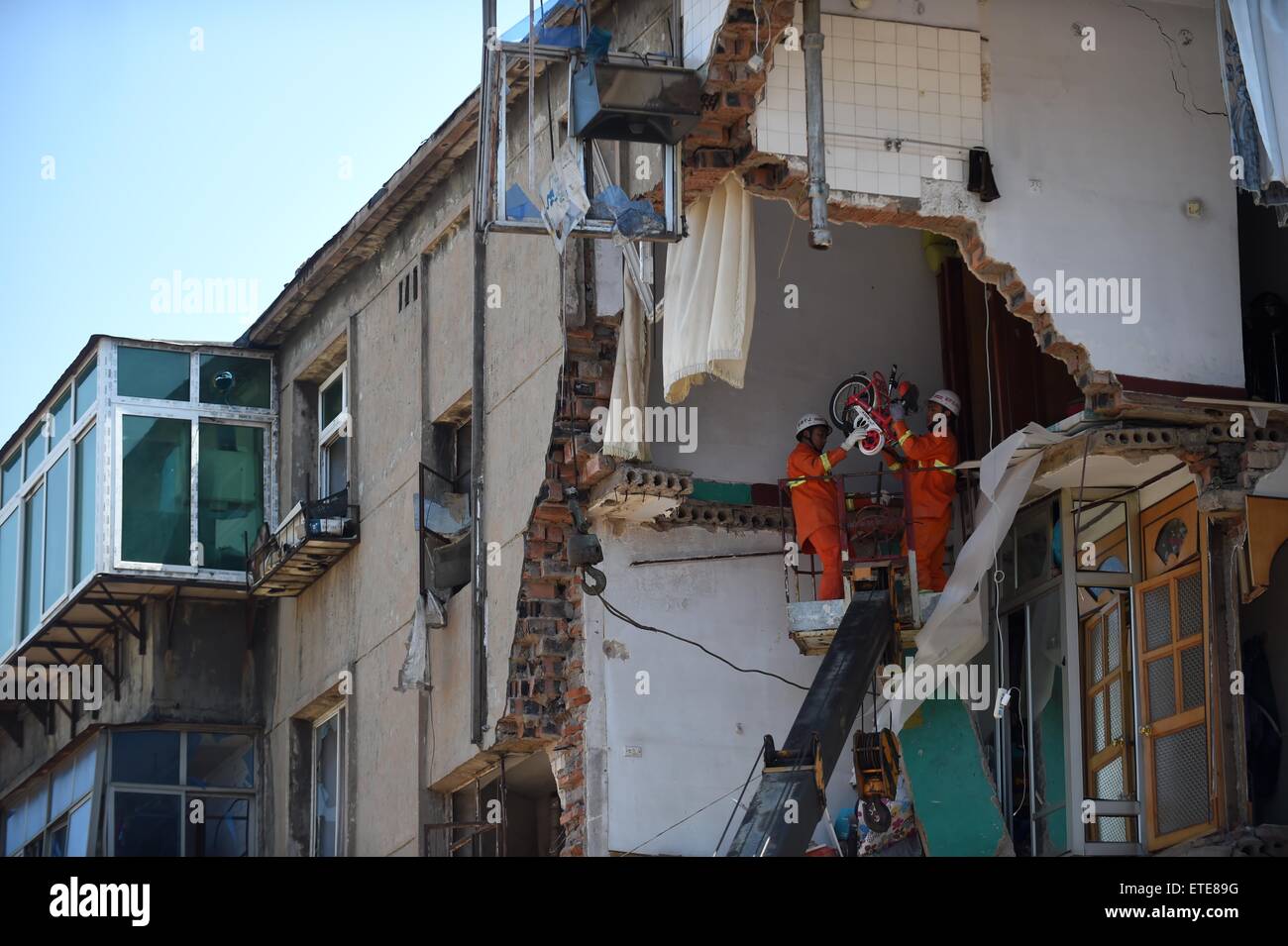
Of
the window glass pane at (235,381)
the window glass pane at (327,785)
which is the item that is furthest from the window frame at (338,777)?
the window glass pane at (235,381)

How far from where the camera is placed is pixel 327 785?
2189 cm

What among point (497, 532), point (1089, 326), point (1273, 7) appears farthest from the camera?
point (497, 532)

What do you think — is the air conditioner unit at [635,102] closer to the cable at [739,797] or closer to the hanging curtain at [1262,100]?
the hanging curtain at [1262,100]

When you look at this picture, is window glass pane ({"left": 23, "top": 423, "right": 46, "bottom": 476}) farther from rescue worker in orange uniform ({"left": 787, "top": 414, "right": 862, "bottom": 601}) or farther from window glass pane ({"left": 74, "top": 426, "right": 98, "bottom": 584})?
rescue worker in orange uniform ({"left": 787, "top": 414, "right": 862, "bottom": 601})

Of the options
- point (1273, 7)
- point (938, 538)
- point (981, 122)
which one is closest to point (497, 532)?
point (938, 538)

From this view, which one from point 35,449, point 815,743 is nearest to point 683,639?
point 815,743

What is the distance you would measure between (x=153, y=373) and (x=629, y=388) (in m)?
7.22

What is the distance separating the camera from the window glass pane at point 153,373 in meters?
22.9

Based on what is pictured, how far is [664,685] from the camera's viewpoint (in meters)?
17.7

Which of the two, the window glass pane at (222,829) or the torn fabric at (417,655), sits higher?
the torn fabric at (417,655)

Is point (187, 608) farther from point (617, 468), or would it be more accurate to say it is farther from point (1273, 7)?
point (1273, 7)

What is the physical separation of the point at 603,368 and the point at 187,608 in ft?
23.3

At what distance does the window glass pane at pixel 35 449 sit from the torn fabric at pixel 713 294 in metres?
9.75

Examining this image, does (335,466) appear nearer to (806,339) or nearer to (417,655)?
(417,655)
